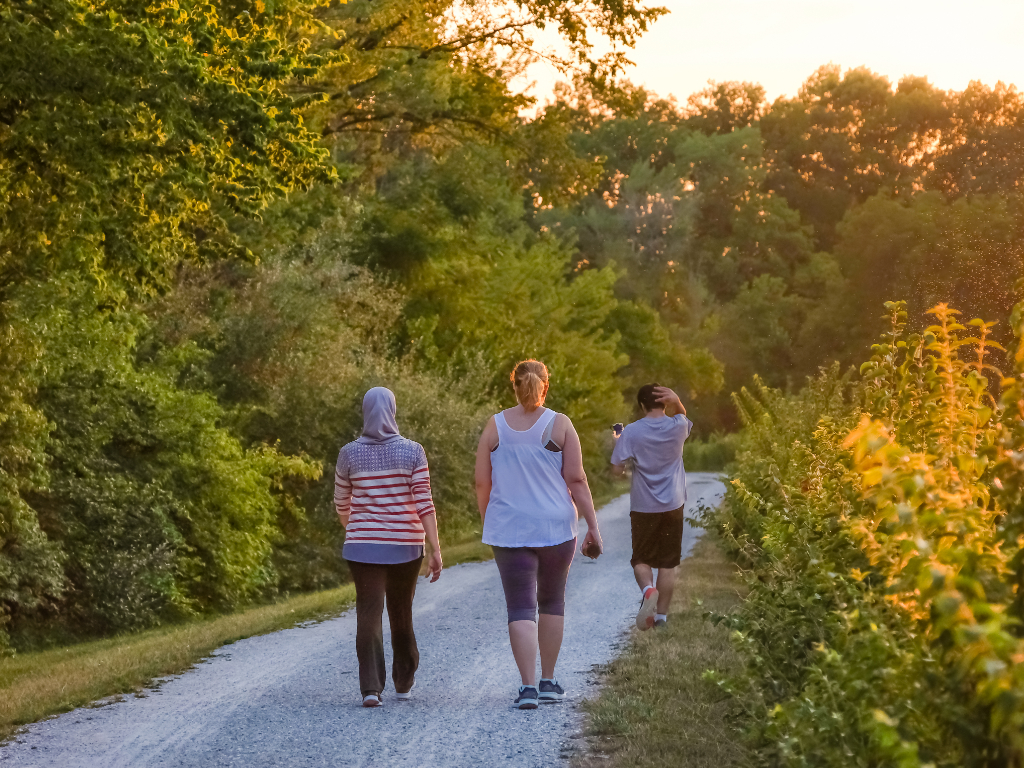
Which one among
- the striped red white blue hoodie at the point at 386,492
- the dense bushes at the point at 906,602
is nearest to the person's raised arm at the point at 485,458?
the striped red white blue hoodie at the point at 386,492

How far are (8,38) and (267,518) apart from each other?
10658mm

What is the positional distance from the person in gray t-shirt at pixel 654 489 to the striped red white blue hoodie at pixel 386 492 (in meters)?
3.17

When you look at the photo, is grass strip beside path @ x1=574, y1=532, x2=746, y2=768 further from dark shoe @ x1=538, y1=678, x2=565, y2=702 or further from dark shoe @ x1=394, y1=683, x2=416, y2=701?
Result: dark shoe @ x1=394, y1=683, x2=416, y2=701

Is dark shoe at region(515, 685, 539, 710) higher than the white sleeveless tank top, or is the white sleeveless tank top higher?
the white sleeveless tank top

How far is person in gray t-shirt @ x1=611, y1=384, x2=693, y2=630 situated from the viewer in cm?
1130

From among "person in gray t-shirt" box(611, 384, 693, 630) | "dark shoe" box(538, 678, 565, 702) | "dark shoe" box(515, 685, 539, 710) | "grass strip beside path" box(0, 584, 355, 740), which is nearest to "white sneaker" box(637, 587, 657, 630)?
"person in gray t-shirt" box(611, 384, 693, 630)

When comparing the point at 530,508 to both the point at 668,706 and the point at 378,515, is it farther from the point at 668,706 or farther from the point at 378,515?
the point at 668,706

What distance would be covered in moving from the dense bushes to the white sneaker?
432 centimetres

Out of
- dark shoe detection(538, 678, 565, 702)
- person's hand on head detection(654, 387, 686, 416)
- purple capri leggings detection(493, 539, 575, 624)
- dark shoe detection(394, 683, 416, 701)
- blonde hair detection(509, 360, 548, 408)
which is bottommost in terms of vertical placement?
dark shoe detection(394, 683, 416, 701)

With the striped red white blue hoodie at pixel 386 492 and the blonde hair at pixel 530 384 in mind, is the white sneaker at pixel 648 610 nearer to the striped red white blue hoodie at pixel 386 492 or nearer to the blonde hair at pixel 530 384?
the striped red white blue hoodie at pixel 386 492

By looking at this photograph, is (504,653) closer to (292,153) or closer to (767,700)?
(767,700)

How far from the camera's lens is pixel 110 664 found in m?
11.0

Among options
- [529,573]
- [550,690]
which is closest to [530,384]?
[529,573]

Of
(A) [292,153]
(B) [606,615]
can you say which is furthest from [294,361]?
(B) [606,615]
